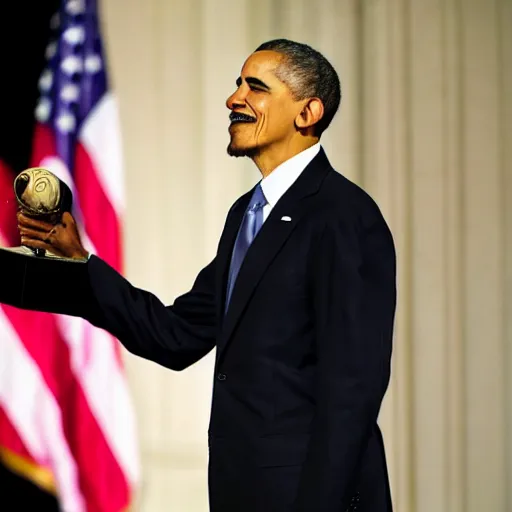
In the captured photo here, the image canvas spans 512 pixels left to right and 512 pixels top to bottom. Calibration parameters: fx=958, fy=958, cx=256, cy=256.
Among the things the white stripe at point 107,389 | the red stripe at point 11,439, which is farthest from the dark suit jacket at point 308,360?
the red stripe at point 11,439

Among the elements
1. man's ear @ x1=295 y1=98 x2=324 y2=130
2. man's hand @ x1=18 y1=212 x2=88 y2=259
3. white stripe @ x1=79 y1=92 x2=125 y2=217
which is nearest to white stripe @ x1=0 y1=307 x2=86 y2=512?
white stripe @ x1=79 y1=92 x2=125 y2=217

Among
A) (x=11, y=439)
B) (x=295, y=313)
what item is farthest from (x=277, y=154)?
(x=11, y=439)

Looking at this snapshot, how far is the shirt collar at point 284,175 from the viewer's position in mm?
1657

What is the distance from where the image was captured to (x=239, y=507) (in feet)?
5.09

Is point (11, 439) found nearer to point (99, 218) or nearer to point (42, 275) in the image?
point (99, 218)

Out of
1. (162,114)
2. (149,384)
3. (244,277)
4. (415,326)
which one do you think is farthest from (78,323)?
(244,277)

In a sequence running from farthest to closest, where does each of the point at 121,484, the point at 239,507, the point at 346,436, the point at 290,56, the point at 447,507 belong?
the point at 447,507, the point at 121,484, the point at 290,56, the point at 239,507, the point at 346,436

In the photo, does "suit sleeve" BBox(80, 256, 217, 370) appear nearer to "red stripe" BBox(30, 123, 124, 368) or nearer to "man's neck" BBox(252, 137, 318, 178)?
"man's neck" BBox(252, 137, 318, 178)

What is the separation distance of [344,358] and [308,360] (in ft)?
0.33

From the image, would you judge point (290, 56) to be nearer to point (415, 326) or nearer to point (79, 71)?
point (79, 71)

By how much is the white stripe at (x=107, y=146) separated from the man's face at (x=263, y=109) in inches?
42.9

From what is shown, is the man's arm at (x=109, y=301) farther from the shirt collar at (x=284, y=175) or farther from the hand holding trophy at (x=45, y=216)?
the shirt collar at (x=284, y=175)

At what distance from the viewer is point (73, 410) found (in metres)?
2.69

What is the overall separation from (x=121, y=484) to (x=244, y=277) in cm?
135
